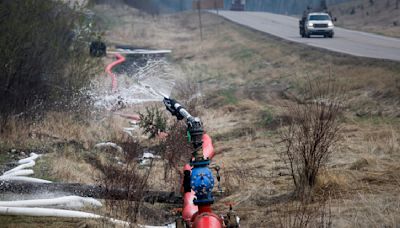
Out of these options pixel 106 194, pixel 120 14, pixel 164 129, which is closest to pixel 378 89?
pixel 164 129

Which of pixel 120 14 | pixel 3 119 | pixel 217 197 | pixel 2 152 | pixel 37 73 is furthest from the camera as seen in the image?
pixel 120 14

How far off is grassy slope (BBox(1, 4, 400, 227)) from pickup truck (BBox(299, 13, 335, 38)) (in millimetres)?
5633

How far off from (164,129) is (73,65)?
5733 millimetres

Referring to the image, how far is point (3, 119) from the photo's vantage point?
1603cm

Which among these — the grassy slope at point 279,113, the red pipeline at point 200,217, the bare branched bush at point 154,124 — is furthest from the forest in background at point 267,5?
the red pipeline at point 200,217

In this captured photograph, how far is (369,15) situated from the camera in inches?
2982

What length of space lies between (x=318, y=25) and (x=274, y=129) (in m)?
32.1

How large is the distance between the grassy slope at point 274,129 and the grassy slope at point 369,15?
82.9 ft

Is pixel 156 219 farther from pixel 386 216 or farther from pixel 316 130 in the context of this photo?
pixel 386 216

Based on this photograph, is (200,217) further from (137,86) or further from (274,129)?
(137,86)

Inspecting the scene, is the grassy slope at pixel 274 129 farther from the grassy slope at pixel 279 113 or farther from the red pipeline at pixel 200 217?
the red pipeline at pixel 200 217

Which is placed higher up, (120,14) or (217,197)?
(120,14)

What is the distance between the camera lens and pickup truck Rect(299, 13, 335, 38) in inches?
1861

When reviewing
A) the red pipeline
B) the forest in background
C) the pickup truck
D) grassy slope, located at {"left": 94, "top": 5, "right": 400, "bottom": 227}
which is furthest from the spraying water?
the forest in background
